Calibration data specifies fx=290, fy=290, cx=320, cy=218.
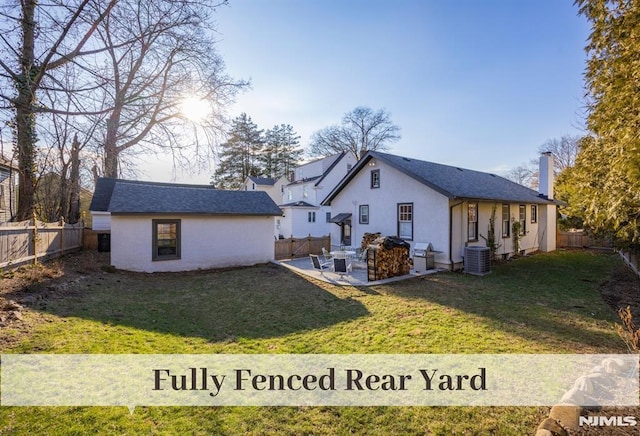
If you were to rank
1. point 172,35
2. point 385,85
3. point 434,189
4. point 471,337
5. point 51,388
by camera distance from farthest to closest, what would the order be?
point 385,85, point 434,189, point 172,35, point 471,337, point 51,388

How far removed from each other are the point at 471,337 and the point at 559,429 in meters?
2.58

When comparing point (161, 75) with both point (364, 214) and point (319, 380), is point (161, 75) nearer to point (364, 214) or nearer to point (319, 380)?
point (319, 380)

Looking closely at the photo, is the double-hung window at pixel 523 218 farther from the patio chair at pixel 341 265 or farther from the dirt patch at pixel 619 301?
the patio chair at pixel 341 265

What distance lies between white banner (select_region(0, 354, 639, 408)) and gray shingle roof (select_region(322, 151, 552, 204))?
26.5 ft

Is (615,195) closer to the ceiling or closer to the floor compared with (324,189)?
closer to the floor

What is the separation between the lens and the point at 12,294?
609cm

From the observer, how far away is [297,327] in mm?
5742

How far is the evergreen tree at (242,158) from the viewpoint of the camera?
4000 centimetres

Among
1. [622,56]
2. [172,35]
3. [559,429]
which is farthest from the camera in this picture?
[172,35]

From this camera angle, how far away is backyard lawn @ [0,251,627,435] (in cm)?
284

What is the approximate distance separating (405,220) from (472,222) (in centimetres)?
288

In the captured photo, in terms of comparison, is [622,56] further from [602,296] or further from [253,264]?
[253,264]

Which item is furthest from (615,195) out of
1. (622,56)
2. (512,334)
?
(512,334)

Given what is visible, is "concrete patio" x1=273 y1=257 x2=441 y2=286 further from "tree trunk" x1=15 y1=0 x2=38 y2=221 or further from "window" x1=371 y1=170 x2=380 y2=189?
"tree trunk" x1=15 y1=0 x2=38 y2=221
